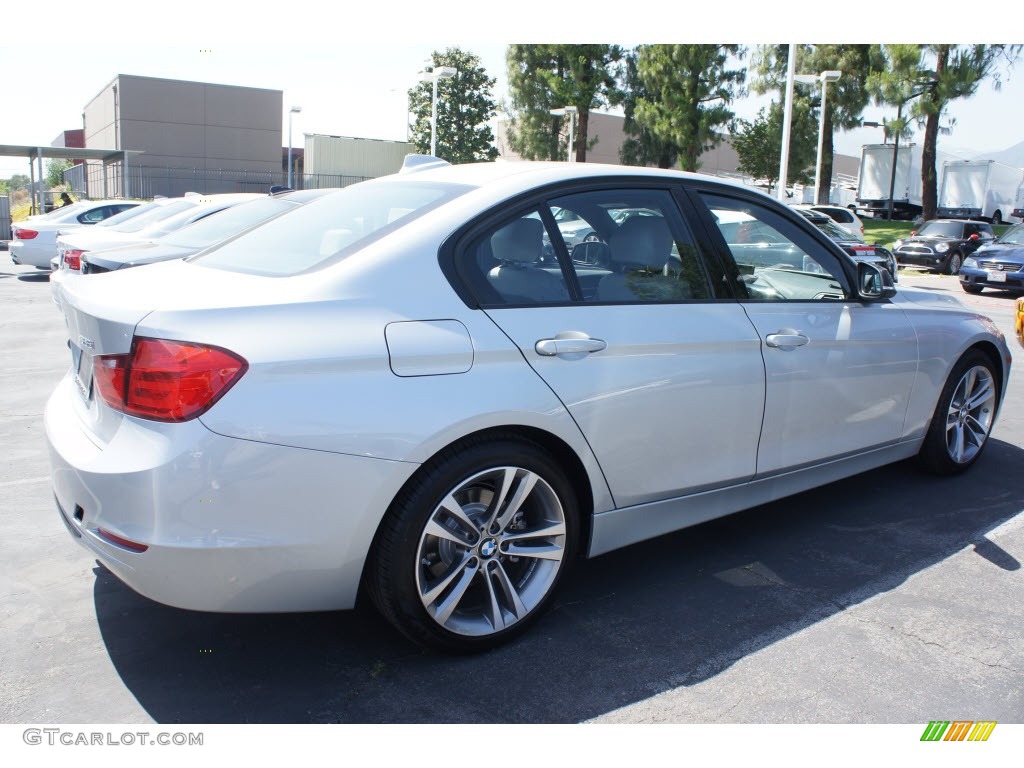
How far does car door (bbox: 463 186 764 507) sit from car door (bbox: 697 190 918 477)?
0.16 meters

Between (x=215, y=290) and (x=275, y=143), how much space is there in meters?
55.1

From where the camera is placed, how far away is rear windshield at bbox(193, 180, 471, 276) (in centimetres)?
291

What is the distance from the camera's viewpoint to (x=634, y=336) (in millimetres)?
3104

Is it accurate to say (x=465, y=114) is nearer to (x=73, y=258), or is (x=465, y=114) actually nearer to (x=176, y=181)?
(x=176, y=181)

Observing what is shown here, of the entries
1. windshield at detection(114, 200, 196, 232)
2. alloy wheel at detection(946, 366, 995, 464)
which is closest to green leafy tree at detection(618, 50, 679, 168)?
windshield at detection(114, 200, 196, 232)

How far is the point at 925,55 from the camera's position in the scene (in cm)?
2878

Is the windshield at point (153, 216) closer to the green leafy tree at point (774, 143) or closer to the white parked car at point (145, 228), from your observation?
the white parked car at point (145, 228)

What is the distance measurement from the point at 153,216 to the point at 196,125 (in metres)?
43.2

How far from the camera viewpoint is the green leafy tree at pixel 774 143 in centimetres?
3353

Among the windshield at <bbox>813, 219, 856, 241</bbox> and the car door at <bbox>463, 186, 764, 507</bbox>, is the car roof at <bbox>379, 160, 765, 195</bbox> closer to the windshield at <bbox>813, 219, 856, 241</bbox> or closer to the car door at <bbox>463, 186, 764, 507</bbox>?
the car door at <bbox>463, 186, 764, 507</bbox>

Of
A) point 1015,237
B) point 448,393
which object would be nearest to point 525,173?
point 448,393

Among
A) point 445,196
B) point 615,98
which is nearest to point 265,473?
point 445,196

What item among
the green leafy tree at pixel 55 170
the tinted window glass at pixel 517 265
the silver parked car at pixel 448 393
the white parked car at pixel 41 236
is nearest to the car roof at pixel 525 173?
the silver parked car at pixel 448 393
